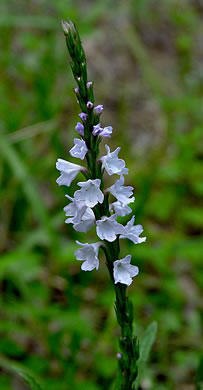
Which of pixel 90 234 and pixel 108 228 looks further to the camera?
pixel 90 234

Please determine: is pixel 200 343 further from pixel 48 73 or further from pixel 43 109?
pixel 48 73

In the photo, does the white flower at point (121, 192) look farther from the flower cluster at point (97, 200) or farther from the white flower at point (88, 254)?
the white flower at point (88, 254)

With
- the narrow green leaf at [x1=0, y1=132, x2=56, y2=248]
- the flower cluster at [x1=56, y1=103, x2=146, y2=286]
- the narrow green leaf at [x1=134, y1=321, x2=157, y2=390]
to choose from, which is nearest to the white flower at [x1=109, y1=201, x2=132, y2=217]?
the flower cluster at [x1=56, y1=103, x2=146, y2=286]

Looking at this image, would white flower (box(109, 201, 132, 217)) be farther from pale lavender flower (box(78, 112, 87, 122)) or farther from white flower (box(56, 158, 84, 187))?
pale lavender flower (box(78, 112, 87, 122))

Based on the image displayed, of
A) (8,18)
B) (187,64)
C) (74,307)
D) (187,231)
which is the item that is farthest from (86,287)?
(187,64)

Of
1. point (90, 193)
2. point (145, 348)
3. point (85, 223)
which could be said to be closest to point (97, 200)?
point (90, 193)

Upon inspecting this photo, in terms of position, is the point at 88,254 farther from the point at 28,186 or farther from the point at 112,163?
the point at 28,186
